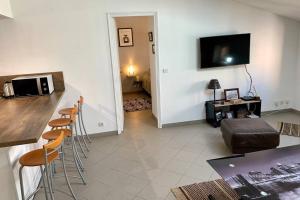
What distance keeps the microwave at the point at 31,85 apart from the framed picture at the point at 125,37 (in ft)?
13.9

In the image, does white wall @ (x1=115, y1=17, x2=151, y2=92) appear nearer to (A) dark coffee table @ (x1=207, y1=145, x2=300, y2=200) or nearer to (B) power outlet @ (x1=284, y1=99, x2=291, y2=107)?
(B) power outlet @ (x1=284, y1=99, x2=291, y2=107)

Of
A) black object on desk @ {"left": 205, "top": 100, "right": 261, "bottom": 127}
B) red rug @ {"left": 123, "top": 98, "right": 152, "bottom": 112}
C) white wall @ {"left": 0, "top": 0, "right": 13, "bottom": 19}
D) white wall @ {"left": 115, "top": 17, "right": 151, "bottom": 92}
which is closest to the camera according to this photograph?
white wall @ {"left": 0, "top": 0, "right": 13, "bottom": 19}

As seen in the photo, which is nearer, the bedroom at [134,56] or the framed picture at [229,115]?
the framed picture at [229,115]

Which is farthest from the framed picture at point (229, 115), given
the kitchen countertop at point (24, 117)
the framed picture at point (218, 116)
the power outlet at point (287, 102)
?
the kitchen countertop at point (24, 117)

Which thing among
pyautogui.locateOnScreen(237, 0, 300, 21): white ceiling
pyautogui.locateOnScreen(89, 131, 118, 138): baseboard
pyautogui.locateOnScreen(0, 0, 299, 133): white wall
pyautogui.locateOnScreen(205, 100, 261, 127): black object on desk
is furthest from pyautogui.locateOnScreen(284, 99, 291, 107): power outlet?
pyautogui.locateOnScreen(89, 131, 118, 138): baseboard

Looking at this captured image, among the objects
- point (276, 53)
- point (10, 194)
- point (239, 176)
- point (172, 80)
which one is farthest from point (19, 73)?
point (276, 53)

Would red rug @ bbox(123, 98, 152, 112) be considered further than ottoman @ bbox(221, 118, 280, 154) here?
Yes

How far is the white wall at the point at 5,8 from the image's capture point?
3.39 metres

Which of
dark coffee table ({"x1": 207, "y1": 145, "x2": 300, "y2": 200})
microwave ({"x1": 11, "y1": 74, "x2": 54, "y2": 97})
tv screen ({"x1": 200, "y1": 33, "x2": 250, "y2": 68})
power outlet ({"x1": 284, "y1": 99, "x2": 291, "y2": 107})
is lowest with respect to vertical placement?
power outlet ({"x1": 284, "y1": 99, "x2": 291, "y2": 107})

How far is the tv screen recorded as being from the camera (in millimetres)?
4609

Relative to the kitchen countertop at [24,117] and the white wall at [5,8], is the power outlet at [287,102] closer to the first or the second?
the kitchen countertop at [24,117]

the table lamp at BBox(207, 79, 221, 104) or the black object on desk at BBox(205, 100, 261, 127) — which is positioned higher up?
the table lamp at BBox(207, 79, 221, 104)


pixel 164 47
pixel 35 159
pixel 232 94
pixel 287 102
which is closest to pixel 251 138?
pixel 232 94

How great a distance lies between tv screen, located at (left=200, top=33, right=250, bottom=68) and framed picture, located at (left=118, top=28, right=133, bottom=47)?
3732mm
